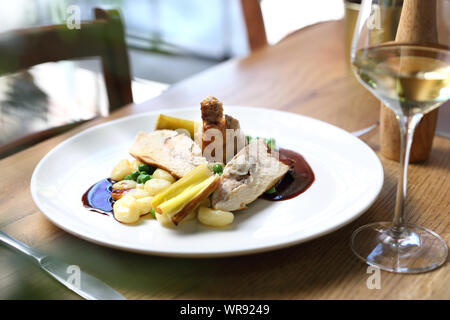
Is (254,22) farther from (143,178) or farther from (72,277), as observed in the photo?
(72,277)

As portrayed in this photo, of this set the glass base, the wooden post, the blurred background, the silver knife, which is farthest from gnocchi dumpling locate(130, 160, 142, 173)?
the blurred background

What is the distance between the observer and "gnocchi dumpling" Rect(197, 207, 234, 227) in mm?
975

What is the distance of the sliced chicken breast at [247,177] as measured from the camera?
1034 millimetres

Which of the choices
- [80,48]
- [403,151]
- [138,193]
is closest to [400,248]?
[403,151]

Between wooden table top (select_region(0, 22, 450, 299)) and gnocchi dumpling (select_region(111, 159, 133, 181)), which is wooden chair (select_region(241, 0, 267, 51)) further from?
gnocchi dumpling (select_region(111, 159, 133, 181))

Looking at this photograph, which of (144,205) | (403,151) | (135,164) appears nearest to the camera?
(403,151)

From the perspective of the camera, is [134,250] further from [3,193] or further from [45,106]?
[45,106]

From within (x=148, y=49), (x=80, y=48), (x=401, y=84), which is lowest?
(x=148, y=49)

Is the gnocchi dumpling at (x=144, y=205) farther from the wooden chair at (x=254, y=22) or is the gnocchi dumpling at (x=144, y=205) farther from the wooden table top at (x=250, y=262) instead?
the wooden chair at (x=254, y=22)

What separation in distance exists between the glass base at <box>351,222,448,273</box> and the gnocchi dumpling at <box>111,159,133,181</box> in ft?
1.80

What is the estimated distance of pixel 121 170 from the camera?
1.20m

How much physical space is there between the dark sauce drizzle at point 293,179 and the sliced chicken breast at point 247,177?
1.3 inches

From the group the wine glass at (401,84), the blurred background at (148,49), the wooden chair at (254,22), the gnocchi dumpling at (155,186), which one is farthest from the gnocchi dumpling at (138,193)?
the blurred background at (148,49)

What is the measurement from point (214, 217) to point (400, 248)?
1.18 feet
